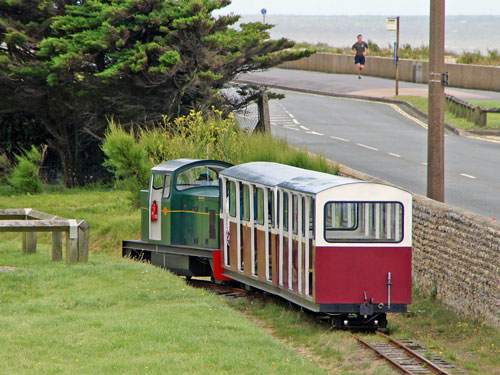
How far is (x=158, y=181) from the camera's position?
1783 cm

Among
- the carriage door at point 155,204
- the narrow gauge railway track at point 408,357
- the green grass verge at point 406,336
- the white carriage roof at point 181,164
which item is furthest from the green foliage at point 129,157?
the narrow gauge railway track at point 408,357

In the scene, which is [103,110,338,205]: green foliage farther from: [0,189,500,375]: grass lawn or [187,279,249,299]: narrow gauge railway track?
[0,189,500,375]: grass lawn

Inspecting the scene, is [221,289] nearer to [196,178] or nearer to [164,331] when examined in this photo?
[196,178]

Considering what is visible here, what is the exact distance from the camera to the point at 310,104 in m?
43.4

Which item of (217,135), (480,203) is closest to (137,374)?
(480,203)

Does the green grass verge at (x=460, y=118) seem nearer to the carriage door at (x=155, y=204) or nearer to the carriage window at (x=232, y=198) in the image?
the carriage door at (x=155, y=204)

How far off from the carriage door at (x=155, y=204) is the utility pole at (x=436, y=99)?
5527 mm

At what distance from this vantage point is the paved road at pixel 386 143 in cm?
2241

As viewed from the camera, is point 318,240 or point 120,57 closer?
point 318,240

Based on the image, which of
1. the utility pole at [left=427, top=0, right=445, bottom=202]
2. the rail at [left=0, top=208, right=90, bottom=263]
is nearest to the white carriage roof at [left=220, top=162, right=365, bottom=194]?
the utility pole at [left=427, top=0, right=445, bottom=202]

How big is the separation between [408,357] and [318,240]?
214 centimetres

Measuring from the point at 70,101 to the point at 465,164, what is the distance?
45.0 ft

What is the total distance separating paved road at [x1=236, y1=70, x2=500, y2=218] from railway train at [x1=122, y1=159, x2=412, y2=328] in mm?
6385

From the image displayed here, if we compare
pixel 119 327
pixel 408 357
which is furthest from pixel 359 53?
pixel 119 327
